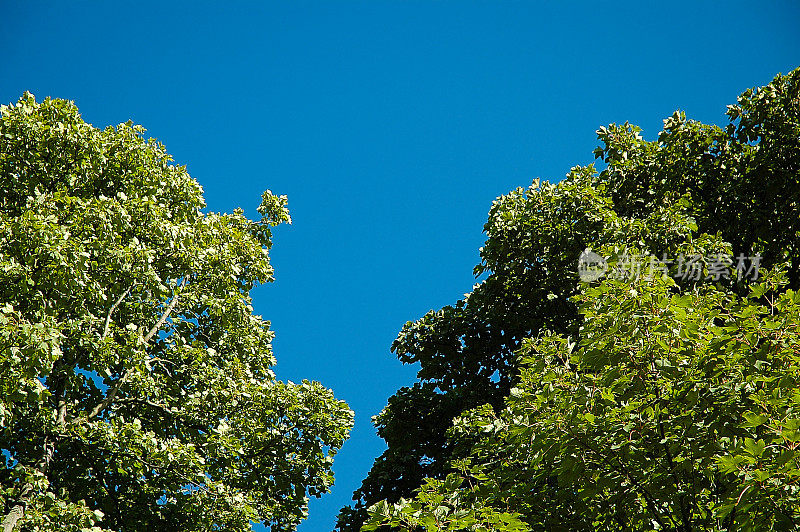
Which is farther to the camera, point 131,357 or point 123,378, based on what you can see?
point 123,378

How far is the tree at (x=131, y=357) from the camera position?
12.7m

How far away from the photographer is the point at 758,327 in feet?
25.3

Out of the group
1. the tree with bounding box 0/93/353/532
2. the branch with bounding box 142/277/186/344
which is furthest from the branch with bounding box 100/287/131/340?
the branch with bounding box 142/277/186/344

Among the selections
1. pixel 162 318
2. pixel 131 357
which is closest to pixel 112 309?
pixel 131 357

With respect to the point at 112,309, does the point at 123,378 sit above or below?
below

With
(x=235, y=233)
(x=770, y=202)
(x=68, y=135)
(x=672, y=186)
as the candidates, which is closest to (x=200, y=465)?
(x=235, y=233)

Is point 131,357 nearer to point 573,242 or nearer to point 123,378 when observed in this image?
point 123,378

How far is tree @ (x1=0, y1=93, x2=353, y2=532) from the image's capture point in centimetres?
1271

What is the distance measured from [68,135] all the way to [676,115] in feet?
51.5

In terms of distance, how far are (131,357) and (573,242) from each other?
439 inches

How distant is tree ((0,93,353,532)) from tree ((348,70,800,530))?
4399 millimetres

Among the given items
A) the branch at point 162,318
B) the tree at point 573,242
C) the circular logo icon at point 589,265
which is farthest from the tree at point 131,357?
the circular logo icon at point 589,265

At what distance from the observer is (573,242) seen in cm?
1822

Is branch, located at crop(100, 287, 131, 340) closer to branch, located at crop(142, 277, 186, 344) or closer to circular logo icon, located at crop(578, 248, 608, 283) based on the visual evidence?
branch, located at crop(142, 277, 186, 344)
